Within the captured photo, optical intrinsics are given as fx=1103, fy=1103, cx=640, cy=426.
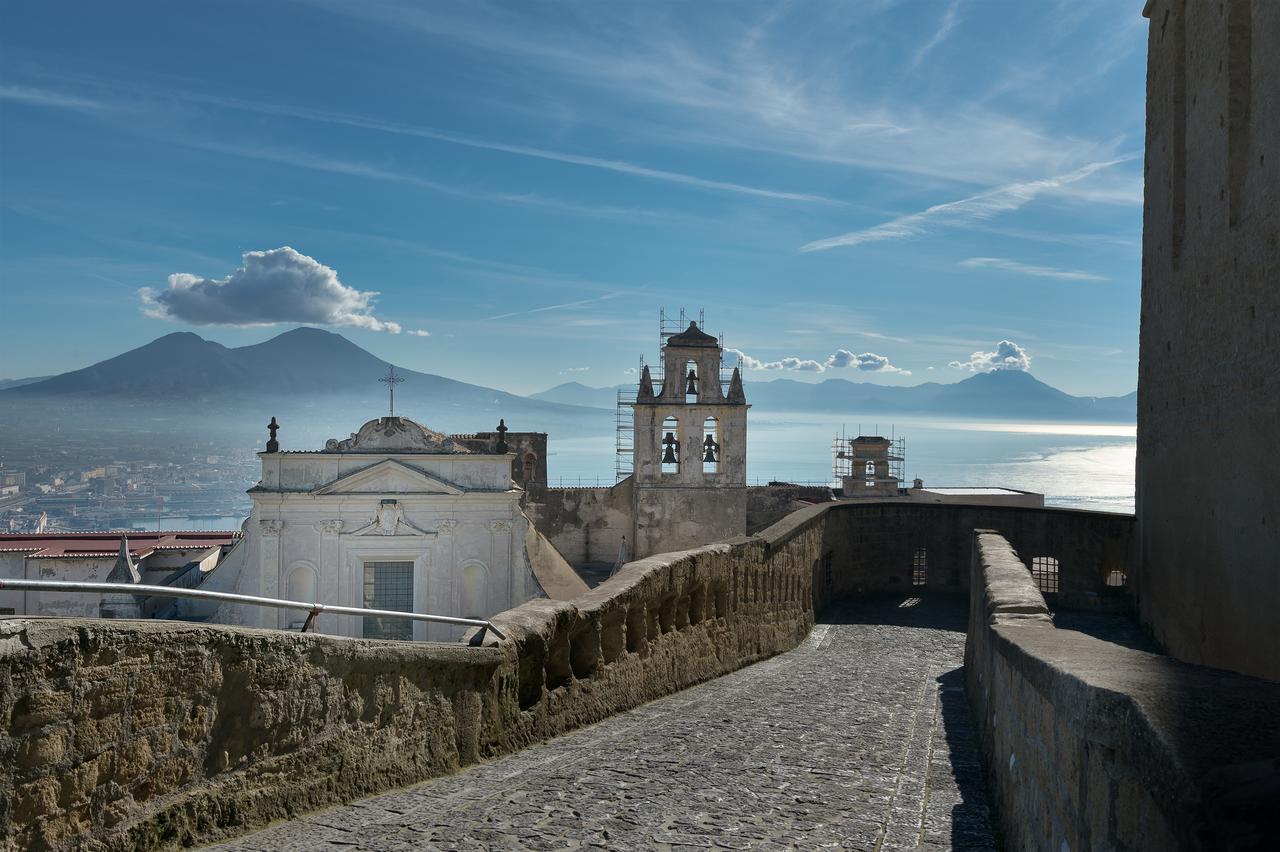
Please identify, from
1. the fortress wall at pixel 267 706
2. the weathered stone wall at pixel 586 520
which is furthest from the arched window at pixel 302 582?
the fortress wall at pixel 267 706

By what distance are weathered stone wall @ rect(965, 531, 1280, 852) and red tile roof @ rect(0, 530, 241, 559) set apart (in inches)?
942

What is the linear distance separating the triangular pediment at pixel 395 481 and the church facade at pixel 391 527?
0.02m

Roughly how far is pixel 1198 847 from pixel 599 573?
3124cm

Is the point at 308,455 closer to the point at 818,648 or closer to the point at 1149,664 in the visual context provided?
the point at 818,648

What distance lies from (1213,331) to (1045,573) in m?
6.83

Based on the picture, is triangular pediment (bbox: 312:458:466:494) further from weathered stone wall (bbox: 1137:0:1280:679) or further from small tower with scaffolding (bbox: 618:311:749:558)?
weathered stone wall (bbox: 1137:0:1280:679)

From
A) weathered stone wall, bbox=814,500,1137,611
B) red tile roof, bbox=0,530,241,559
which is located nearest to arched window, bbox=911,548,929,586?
weathered stone wall, bbox=814,500,1137,611

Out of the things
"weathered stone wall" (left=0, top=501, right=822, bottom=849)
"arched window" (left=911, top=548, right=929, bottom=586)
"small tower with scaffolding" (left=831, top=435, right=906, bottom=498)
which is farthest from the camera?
"small tower with scaffolding" (left=831, top=435, right=906, bottom=498)

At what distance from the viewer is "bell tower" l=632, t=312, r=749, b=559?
107 ft

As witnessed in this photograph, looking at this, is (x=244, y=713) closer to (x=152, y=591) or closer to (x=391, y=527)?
(x=152, y=591)

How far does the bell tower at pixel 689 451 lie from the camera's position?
32.6 m

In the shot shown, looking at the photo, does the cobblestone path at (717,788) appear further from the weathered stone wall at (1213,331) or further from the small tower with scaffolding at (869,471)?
the small tower with scaffolding at (869,471)

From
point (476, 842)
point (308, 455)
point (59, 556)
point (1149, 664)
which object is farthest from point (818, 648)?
point (59, 556)

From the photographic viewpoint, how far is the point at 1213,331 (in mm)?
9383
